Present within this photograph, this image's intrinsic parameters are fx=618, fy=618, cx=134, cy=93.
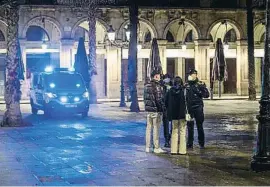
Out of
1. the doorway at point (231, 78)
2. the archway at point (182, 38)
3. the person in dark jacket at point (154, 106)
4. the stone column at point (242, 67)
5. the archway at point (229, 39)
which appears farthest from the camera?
the doorway at point (231, 78)

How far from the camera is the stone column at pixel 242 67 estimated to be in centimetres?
4322

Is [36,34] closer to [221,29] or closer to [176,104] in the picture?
[221,29]

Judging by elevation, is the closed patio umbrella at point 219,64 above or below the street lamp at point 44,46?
below

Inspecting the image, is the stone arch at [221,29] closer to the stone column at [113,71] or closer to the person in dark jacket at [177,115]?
the stone column at [113,71]

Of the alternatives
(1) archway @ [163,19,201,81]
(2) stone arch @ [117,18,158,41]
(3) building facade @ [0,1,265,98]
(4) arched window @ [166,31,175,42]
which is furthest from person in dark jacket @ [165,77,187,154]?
(4) arched window @ [166,31,175,42]

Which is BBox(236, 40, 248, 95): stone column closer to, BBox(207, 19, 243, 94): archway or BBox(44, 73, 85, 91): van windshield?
BBox(207, 19, 243, 94): archway

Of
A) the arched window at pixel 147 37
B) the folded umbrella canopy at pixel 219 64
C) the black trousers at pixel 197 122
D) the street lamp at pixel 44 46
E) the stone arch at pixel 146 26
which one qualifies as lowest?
the black trousers at pixel 197 122

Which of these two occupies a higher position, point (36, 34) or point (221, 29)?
point (221, 29)

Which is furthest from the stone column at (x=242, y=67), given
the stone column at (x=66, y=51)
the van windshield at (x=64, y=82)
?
the van windshield at (x=64, y=82)

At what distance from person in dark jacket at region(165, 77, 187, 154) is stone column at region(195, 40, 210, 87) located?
28.8 meters

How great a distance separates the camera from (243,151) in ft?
46.7

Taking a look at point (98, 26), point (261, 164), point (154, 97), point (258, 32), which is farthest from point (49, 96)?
point (258, 32)

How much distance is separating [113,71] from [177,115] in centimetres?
2755

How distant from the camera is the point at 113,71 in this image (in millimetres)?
41000
